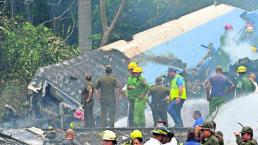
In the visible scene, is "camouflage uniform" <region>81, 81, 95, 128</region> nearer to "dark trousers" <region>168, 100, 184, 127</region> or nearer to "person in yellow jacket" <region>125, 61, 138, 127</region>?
"person in yellow jacket" <region>125, 61, 138, 127</region>

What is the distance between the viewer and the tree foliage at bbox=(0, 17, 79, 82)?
26750 millimetres

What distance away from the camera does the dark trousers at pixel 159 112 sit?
21.2 metres

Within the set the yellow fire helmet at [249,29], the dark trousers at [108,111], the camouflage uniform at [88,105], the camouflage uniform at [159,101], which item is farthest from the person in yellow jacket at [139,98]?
the yellow fire helmet at [249,29]

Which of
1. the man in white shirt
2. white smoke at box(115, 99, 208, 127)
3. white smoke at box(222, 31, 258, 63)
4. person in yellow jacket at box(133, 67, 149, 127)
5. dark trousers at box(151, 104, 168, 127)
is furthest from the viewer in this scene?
white smoke at box(222, 31, 258, 63)

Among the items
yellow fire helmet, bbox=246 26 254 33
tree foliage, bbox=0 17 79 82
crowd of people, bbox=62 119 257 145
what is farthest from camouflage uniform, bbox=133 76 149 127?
crowd of people, bbox=62 119 257 145

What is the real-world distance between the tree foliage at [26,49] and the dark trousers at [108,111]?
17.1ft

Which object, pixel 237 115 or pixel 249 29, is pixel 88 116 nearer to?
pixel 237 115

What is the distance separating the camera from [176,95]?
21109 millimetres

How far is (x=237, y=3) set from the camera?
99.3ft

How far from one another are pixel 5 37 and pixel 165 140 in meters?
14.4

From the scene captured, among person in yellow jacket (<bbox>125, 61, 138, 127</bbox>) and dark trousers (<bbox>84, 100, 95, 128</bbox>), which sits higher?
person in yellow jacket (<bbox>125, 61, 138, 127</bbox>)

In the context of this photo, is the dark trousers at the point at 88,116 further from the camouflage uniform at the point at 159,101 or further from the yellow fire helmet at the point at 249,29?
the yellow fire helmet at the point at 249,29

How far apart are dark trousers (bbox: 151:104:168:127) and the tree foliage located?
6.09 m

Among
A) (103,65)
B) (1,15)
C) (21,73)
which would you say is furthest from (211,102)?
(1,15)
